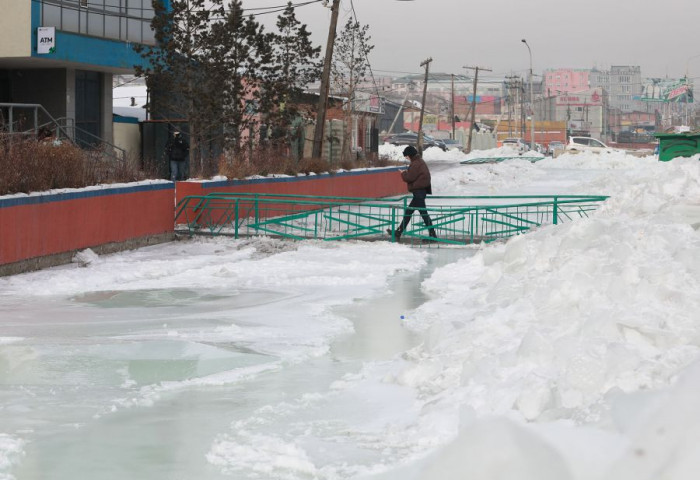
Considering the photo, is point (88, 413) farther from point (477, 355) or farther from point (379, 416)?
point (477, 355)

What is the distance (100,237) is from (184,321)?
6711 mm

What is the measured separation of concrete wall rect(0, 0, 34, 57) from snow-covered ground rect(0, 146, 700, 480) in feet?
49.2

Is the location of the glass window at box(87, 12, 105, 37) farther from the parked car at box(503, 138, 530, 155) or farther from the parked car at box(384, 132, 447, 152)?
the parked car at box(384, 132, 447, 152)

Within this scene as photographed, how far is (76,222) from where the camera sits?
16922mm

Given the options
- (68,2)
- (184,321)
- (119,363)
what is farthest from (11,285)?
(68,2)

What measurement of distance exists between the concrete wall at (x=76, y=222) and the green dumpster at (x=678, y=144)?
22.1 m

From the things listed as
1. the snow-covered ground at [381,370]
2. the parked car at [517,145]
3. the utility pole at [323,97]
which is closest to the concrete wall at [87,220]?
the snow-covered ground at [381,370]

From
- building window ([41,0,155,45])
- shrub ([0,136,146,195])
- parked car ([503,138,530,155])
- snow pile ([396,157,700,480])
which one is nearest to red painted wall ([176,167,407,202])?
shrub ([0,136,146,195])

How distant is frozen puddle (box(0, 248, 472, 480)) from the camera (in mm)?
6543

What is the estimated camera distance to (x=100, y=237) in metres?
17.7

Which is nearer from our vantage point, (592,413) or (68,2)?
(592,413)

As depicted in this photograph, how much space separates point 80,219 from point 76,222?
15cm

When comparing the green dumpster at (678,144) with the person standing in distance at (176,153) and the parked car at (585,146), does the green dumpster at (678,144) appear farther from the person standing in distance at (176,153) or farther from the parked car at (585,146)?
the parked car at (585,146)

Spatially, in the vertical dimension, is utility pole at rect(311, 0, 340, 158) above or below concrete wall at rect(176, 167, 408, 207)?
above
